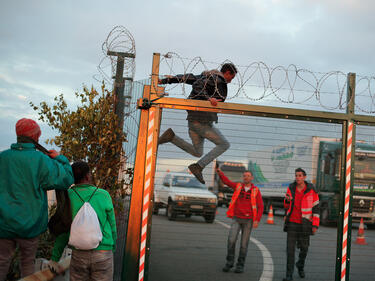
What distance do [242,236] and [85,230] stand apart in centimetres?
250

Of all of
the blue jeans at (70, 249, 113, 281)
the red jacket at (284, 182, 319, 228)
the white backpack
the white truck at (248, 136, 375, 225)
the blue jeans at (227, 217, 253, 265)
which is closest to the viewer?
the white backpack

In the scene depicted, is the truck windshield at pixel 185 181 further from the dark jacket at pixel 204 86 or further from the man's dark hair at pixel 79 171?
the man's dark hair at pixel 79 171

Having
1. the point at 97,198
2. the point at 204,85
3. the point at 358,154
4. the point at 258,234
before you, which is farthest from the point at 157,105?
the point at 358,154

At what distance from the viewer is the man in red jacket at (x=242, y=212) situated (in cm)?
498

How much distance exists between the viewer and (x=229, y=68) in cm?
518

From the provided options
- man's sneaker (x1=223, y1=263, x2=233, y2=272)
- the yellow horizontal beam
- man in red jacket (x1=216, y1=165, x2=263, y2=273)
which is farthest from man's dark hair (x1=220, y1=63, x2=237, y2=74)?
man's sneaker (x1=223, y1=263, x2=233, y2=272)

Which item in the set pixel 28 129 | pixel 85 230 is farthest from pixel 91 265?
pixel 28 129

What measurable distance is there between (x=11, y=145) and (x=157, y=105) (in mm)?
1848

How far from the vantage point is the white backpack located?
341cm

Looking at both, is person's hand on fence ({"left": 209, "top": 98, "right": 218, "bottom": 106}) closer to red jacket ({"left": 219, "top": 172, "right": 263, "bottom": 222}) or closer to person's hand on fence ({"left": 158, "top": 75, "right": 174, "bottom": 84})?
person's hand on fence ({"left": 158, "top": 75, "right": 174, "bottom": 84})

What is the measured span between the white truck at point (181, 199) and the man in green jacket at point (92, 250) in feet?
3.59

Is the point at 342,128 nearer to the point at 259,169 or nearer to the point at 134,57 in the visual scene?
the point at 259,169

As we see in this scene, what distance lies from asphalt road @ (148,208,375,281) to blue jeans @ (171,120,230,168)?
2.65 feet

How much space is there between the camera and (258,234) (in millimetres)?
5363
